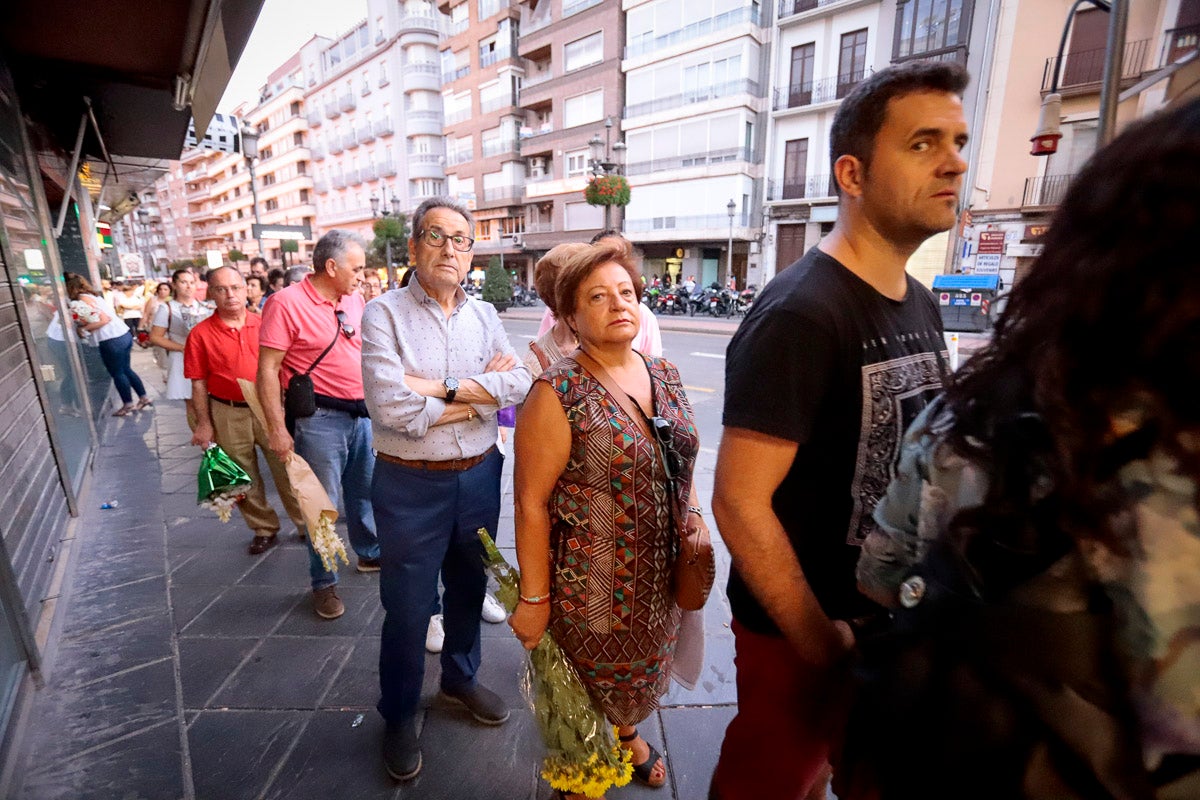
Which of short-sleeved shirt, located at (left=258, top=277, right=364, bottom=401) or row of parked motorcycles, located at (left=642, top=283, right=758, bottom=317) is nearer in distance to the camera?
short-sleeved shirt, located at (left=258, top=277, right=364, bottom=401)

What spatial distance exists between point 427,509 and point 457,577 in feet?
1.21

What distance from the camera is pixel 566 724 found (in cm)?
168

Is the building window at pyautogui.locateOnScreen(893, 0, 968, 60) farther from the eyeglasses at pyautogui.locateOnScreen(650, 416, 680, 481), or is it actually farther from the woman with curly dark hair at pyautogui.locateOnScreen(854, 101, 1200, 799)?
the woman with curly dark hair at pyautogui.locateOnScreen(854, 101, 1200, 799)

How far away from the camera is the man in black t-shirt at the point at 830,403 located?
3.91 feet

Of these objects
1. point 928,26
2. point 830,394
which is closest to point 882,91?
point 830,394

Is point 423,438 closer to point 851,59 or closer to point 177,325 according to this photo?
point 177,325

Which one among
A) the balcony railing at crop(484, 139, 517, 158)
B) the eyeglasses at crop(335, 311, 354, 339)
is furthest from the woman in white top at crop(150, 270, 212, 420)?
the balcony railing at crop(484, 139, 517, 158)

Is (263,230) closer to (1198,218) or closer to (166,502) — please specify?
(166,502)

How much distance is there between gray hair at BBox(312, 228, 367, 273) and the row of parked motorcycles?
17.6m

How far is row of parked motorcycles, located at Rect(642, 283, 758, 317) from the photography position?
20.2 m

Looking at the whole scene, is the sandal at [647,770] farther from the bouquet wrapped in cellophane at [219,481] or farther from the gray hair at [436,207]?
the bouquet wrapped in cellophane at [219,481]

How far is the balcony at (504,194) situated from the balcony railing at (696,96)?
910cm

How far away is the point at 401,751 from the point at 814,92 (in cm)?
2636

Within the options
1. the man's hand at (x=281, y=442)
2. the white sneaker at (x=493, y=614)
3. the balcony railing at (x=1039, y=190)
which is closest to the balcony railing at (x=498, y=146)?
the balcony railing at (x=1039, y=190)
